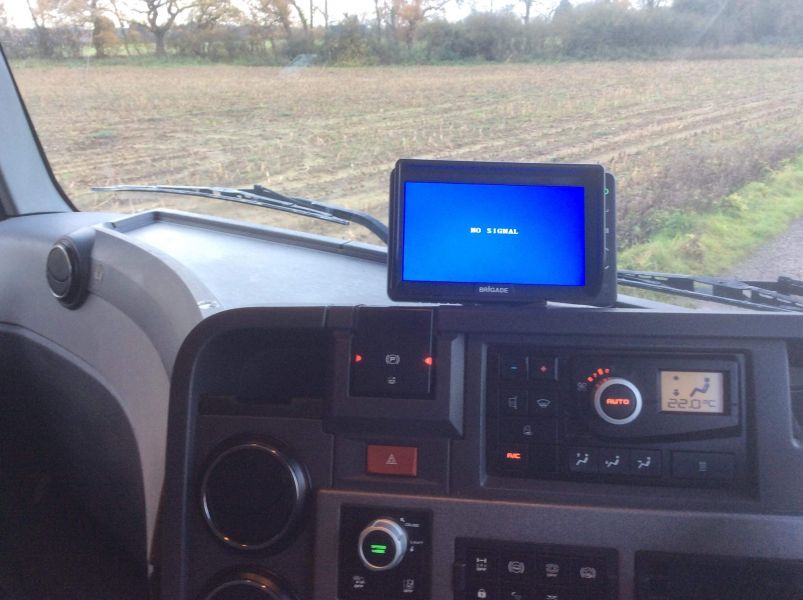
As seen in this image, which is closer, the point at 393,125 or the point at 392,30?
the point at 392,30

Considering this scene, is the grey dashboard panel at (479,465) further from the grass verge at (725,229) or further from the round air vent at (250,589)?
the grass verge at (725,229)

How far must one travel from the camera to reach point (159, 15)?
10.9 feet

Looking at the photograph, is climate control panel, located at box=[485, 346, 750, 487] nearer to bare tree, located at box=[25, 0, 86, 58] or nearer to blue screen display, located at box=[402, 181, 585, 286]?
blue screen display, located at box=[402, 181, 585, 286]

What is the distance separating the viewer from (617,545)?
172 centimetres

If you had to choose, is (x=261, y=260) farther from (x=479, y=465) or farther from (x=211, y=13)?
(x=479, y=465)

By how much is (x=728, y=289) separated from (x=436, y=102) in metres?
1.15

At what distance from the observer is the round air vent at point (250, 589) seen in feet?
5.99

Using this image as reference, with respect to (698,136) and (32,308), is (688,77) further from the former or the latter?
(32,308)

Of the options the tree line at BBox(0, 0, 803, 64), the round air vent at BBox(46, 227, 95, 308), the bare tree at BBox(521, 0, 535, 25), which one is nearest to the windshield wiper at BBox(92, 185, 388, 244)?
the round air vent at BBox(46, 227, 95, 308)

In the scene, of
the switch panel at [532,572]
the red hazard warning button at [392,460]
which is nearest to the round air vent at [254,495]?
the red hazard warning button at [392,460]

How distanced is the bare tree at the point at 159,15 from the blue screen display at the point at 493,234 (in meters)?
1.90

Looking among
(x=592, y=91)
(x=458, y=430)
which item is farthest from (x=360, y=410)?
(x=592, y=91)

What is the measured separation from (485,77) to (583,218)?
44.5 inches

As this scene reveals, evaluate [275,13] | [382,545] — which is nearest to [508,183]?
[382,545]
